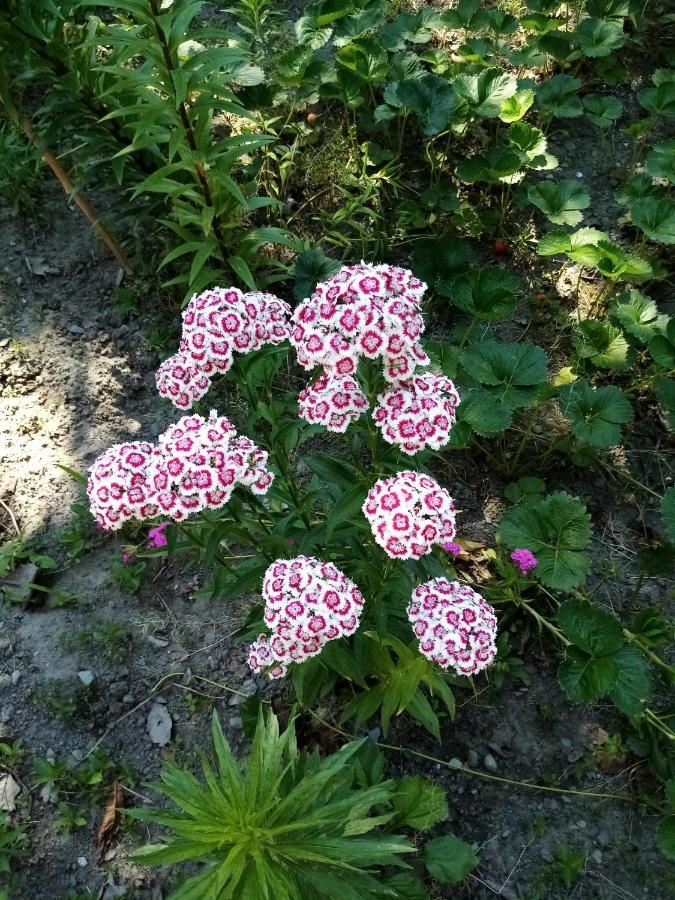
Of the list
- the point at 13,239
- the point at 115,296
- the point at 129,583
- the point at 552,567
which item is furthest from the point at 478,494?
the point at 13,239

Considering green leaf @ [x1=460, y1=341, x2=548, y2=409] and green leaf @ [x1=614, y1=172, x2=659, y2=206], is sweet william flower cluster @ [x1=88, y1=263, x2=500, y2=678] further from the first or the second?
green leaf @ [x1=614, y1=172, x2=659, y2=206]

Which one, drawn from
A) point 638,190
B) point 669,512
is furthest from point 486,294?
point 669,512

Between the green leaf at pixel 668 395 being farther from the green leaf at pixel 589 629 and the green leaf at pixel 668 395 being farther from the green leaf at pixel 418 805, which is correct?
the green leaf at pixel 418 805

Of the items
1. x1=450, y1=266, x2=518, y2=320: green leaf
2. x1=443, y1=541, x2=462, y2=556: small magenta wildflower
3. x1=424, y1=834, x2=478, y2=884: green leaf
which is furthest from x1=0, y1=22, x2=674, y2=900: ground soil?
x1=450, y1=266, x2=518, y2=320: green leaf

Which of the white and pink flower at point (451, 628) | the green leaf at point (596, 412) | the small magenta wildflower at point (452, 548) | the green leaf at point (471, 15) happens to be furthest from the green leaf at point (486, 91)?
the white and pink flower at point (451, 628)

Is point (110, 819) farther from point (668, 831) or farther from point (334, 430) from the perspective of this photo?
point (668, 831)

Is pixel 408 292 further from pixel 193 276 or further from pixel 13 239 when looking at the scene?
pixel 13 239
